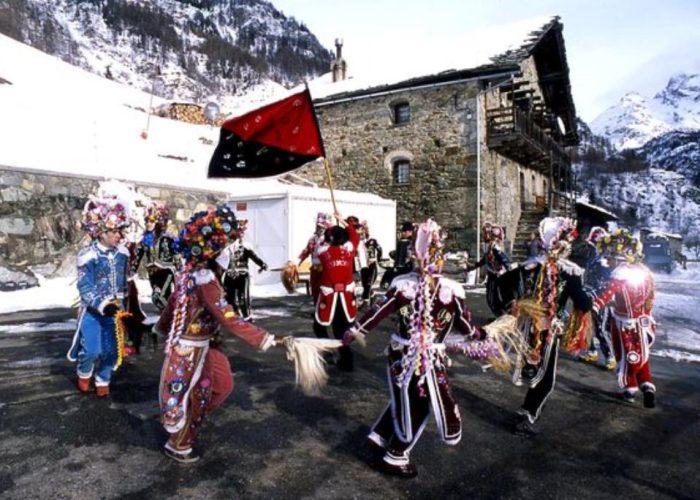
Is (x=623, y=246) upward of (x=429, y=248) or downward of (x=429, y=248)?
downward

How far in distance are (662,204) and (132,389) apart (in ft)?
240

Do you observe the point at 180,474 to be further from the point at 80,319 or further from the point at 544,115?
the point at 544,115

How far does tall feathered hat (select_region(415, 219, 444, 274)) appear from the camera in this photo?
3.43m

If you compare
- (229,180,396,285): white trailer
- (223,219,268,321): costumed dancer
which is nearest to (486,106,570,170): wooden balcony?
(229,180,396,285): white trailer

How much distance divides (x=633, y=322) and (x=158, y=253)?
6.10m

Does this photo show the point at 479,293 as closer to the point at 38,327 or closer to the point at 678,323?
the point at 678,323

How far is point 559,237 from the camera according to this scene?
174 inches

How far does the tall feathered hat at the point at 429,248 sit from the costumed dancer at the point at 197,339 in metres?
0.84

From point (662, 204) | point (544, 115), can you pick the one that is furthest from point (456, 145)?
point (662, 204)

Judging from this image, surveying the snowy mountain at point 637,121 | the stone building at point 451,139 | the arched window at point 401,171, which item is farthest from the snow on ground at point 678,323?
the snowy mountain at point 637,121

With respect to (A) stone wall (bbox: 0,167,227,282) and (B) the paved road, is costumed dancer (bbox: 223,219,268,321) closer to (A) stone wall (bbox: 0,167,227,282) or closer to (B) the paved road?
(B) the paved road

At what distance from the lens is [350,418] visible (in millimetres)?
4512

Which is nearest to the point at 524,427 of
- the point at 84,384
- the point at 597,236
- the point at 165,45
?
the point at 597,236

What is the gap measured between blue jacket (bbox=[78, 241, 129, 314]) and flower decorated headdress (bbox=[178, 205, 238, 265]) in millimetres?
1572
